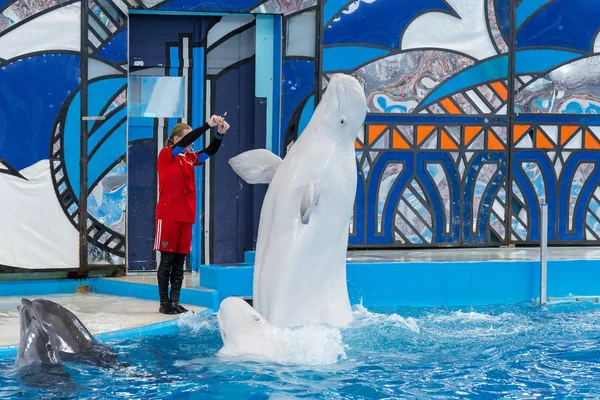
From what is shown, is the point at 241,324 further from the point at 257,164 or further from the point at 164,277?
the point at 164,277

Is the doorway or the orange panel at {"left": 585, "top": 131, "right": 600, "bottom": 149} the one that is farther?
the orange panel at {"left": 585, "top": 131, "right": 600, "bottom": 149}

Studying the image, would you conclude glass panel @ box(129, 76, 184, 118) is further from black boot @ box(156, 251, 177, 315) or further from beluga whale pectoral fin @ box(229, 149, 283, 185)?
beluga whale pectoral fin @ box(229, 149, 283, 185)

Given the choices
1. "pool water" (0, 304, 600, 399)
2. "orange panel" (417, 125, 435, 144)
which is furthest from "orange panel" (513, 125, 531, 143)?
"pool water" (0, 304, 600, 399)

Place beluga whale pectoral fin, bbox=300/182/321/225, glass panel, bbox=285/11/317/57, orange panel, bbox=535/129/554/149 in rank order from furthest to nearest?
orange panel, bbox=535/129/554/149, glass panel, bbox=285/11/317/57, beluga whale pectoral fin, bbox=300/182/321/225

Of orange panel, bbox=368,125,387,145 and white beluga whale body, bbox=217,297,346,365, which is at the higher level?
orange panel, bbox=368,125,387,145

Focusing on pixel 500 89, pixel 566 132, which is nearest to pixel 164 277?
pixel 500 89

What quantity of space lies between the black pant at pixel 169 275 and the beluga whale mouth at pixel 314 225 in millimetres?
1061

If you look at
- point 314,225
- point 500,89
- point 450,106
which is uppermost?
point 500,89

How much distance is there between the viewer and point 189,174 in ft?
22.0

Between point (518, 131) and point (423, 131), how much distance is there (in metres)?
0.95

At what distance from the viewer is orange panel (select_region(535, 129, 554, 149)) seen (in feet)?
31.0

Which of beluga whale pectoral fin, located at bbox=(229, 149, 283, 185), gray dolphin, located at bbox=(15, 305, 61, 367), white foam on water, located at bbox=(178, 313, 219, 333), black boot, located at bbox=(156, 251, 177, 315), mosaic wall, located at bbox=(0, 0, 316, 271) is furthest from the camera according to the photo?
mosaic wall, located at bbox=(0, 0, 316, 271)

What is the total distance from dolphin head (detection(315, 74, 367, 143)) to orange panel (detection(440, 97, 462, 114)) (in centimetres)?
343

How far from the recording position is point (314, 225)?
5824 mm
